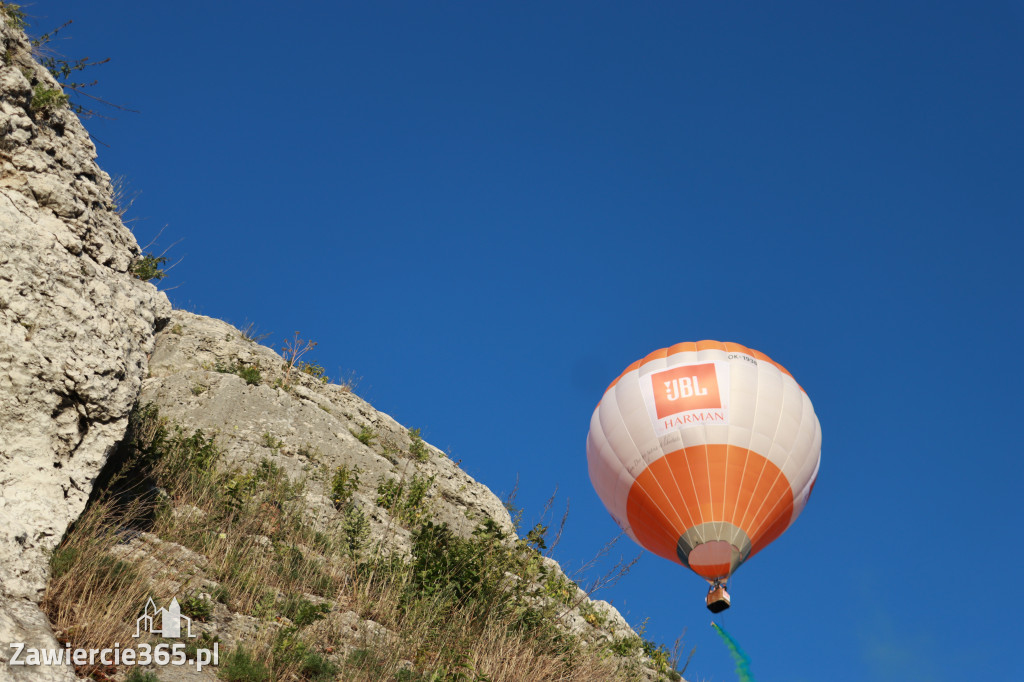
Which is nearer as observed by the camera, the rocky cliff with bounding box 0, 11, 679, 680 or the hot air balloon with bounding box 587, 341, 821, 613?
the rocky cliff with bounding box 0, 11, 679, 680

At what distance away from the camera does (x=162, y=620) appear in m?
6.05

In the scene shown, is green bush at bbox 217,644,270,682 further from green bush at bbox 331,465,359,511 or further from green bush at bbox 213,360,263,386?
green bush at bbox 213,360,263,386

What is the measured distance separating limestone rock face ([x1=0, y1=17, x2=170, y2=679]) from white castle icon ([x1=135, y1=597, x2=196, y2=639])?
0.76m

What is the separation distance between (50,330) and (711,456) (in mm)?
16294

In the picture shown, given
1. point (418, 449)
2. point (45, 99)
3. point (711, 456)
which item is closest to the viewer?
point (45, 99)

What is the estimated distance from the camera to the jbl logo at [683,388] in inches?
821

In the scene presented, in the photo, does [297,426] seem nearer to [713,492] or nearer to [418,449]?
[418,449]

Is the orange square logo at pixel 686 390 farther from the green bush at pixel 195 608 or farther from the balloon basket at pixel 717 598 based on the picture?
the green bush at pixel 195 608

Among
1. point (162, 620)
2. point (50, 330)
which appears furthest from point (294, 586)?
point (50, 330)

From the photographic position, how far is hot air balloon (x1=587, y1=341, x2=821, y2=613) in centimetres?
2006

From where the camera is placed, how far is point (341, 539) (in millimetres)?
9070

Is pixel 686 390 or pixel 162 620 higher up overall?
pixel 686 390

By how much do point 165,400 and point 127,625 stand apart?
20.2 ft

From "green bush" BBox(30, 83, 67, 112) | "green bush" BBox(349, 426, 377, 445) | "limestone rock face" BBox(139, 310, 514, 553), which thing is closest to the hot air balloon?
"limestone rock face" BBox(139, 310, 514, 553)
